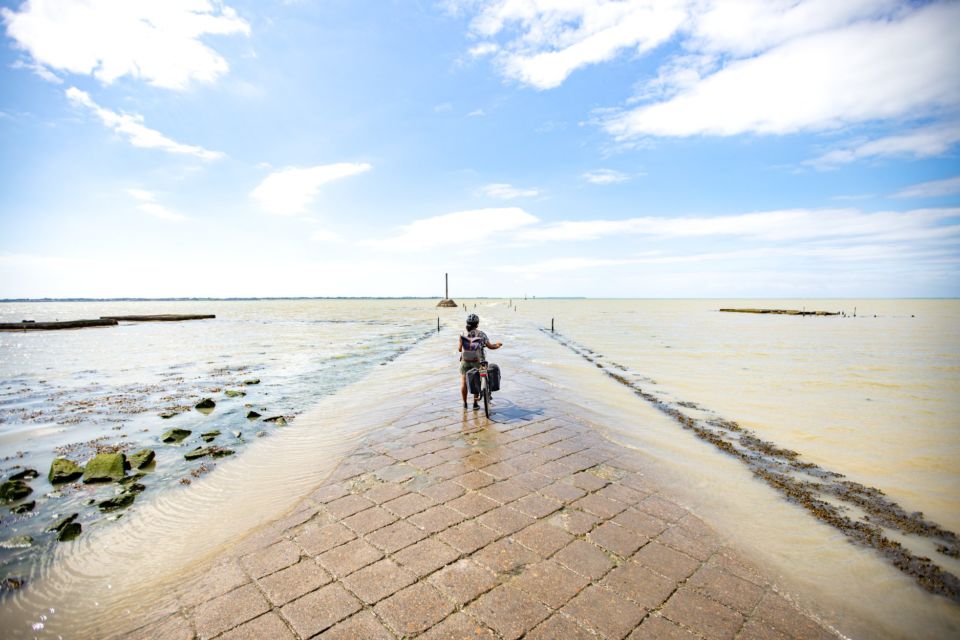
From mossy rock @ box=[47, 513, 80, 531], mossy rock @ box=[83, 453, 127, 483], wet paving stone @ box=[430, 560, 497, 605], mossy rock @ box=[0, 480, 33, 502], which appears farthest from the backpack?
mossy rock @ box=[0, 480, 33, 502]

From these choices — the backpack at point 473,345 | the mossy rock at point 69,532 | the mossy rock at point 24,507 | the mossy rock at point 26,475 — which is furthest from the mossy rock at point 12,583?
the backpack at point 473,345

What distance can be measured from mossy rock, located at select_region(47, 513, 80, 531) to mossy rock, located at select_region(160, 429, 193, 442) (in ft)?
10.0

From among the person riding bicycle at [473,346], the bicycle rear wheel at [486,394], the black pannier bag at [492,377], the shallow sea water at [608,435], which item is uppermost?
the person riding bicycle at [473,346]

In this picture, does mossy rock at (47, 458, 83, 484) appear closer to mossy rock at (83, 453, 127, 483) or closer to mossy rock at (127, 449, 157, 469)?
mossy rock at (83, 453, 127, 483)

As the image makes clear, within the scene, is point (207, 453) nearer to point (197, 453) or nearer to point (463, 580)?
point (197, 453)

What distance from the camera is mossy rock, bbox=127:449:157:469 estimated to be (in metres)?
6.52

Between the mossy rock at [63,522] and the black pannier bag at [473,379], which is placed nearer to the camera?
the mossy rock at [63,522]

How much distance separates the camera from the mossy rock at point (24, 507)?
200 inches

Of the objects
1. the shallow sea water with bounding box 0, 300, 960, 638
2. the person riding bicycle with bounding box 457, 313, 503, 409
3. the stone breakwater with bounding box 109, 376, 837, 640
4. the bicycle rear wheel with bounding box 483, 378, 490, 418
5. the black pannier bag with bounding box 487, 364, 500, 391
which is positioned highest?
the person riding bicycle with bounding box 457, 313, 503, 409

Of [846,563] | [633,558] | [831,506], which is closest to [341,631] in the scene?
[633,558]

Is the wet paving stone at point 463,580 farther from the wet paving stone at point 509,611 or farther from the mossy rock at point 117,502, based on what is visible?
the mossy rock at point 117,502

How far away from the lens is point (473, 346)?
26.9 feet

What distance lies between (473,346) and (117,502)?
19.3ft

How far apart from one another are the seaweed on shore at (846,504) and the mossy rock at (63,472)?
34.3 ft
